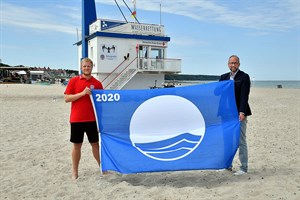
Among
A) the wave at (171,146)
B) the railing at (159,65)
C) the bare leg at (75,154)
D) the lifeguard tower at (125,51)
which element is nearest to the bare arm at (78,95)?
the bare leg at (75,154)

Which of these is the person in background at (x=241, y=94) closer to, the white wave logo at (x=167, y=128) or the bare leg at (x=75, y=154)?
the white wave logo at (x=167, y=128)

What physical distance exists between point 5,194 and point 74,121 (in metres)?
1.31

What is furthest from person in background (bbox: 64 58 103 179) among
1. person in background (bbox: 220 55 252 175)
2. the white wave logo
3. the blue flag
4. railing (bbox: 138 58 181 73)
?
railing (bbox: 138 58 181 73)

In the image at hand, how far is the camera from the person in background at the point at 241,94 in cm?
457

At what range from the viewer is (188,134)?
457 centimetres

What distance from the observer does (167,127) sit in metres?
4.59

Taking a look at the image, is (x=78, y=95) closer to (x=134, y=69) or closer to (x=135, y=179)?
(x=135, y=179)

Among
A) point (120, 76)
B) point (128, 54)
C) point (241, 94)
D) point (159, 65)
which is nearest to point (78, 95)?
point (241, 94)

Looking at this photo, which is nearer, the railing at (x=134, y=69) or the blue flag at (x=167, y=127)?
the blue flag at (x=167, y=127)

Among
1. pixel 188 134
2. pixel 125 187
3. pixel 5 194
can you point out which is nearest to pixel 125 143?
pixel 125 187

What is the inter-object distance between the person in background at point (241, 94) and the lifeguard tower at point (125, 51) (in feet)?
50.5

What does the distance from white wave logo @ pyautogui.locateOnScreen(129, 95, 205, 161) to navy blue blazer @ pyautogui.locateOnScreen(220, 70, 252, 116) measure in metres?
0.63

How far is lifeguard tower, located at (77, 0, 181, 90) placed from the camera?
19.6 meters

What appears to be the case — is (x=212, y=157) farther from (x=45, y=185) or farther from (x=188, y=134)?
(x=45, y=185)
